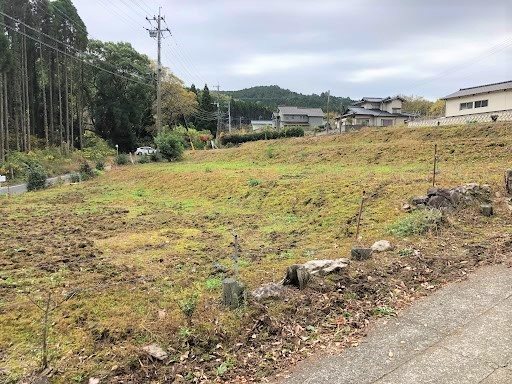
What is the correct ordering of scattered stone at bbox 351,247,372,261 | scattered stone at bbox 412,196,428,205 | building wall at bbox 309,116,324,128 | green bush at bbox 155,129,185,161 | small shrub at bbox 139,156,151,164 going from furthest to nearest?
building wall at bbox 309,116,324,128 → small shrub at bbox 139,156,151,164 → green bush at bbox 155,129,185,161 → scattered stone at bbox 412,196,428,205 → scattered stone at bbox 351,247,372,261

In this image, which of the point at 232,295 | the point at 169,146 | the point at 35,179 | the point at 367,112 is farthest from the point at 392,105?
the point at 232,295

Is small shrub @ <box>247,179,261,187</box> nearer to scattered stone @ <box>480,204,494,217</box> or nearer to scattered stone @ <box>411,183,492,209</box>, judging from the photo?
scattered stone @ <box>411,183,492,209</box>

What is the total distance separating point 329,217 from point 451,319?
460 centimetres

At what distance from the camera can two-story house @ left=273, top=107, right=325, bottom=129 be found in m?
54.9

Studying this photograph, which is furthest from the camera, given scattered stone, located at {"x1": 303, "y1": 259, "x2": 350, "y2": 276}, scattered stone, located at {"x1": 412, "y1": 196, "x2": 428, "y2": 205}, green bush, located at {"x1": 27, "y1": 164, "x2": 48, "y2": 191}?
green bush, located at {"x1": 27, "y1": 164, "x2": 48, "y2": 191}

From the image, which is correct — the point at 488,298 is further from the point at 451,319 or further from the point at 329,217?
the point at 329,217

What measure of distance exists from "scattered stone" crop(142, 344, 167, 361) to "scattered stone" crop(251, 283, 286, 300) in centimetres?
99

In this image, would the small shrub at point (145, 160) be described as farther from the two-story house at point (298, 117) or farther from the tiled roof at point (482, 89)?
the two-story house at point (298, 117)

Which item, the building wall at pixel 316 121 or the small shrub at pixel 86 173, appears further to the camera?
the building wall at pixel 316 121

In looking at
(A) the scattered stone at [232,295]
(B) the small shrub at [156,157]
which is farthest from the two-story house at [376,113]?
(A) the scattered stone at [232,295]

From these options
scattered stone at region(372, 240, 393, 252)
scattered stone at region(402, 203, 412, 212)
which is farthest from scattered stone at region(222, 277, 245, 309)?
scattered stone at region(402, 203, 412, 212)

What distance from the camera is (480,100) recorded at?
26.9 meters

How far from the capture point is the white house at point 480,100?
25.2 metres

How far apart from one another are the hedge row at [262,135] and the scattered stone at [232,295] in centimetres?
3052
